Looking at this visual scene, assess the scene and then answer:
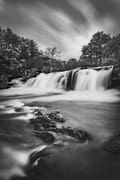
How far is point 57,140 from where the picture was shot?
2219 millimetres

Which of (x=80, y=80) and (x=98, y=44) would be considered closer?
(x=80, y=80)

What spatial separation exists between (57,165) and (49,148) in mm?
390

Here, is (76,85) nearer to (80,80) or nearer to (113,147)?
(80,80)

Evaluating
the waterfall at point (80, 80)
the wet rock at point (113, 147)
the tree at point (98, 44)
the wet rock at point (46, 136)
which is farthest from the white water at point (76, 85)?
the tree at point (98, 44)

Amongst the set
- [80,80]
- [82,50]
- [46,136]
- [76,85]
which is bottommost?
[46,136]

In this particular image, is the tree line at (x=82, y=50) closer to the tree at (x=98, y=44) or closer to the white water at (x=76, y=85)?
the tree at (x=98, y=44)

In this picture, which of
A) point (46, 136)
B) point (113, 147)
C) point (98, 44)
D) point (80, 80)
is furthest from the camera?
point (98, 44)

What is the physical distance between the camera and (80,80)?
11.5 meters

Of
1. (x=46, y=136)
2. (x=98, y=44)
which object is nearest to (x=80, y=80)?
(x=46, y=136)

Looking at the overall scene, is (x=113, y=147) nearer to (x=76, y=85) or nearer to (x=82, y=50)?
(x=76, y=85)

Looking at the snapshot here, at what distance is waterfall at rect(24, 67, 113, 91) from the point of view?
10245 millimetres

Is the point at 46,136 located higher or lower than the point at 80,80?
lower

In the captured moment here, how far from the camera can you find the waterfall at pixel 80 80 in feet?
33.6

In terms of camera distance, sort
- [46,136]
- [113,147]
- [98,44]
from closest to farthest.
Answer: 1. [113,147]
2. [46,136]
3. [98,44]
